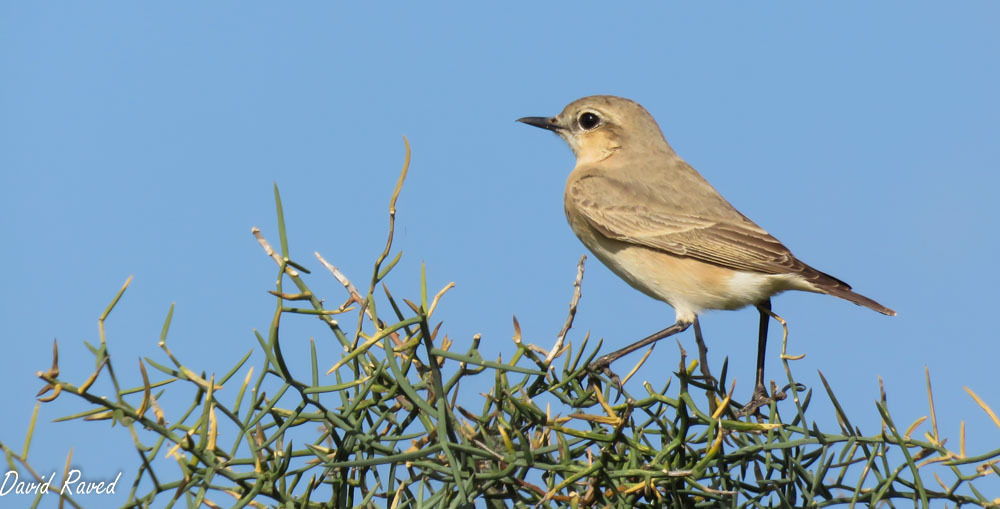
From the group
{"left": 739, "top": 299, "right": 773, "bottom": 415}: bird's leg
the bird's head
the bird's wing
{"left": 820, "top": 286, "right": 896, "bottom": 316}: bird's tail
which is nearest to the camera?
{"left": 739, "top": 299, "right": 773, "bottom": 415}: bird's leg

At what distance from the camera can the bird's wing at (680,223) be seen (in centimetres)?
636

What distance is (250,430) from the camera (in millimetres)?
2438

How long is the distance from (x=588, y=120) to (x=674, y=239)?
1956 mm

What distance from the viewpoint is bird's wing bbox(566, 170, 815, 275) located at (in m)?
6.36

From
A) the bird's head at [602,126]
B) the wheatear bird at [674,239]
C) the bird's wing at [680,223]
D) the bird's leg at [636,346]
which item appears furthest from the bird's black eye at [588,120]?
the bird's leg at [636,346]

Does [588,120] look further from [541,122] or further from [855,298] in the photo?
[855,298]

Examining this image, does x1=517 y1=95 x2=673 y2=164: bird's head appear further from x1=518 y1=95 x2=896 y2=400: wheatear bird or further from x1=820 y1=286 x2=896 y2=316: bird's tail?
x1=820 y1=286 x2=896 y2=316: bird's tail

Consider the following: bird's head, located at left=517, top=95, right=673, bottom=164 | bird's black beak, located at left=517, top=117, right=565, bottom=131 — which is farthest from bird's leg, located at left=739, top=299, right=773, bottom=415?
bird's black beak, located at left=517, top=117, right=565, bottom=131

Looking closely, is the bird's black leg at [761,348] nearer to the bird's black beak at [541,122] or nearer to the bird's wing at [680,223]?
the bird's wing at [680,223]

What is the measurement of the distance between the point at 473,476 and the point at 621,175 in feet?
18.0

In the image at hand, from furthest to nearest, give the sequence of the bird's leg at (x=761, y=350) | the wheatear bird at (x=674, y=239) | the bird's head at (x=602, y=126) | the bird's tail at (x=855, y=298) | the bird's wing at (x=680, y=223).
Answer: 1. the bird's head at (x=602, y=126)
2. the bird's wing at (x=680, y=223)
3. the wheatear bird at (x=674, y=239)
4. the bird's tail at (x=855, y=298)
5. the bird's leg at (x=761, y=350)

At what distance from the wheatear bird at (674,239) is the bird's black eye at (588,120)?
13 centimetres

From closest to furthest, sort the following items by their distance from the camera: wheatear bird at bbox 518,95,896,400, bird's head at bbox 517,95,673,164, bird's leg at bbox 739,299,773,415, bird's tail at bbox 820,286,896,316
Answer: bird's leg at bbox 739,299,773,415
bird's tail at bbox 820,286,896,316
wheatear bird at bbox 518,95,896,400
bird's head at bbox 517,95,673,164

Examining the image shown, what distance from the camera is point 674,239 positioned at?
22.0ft
